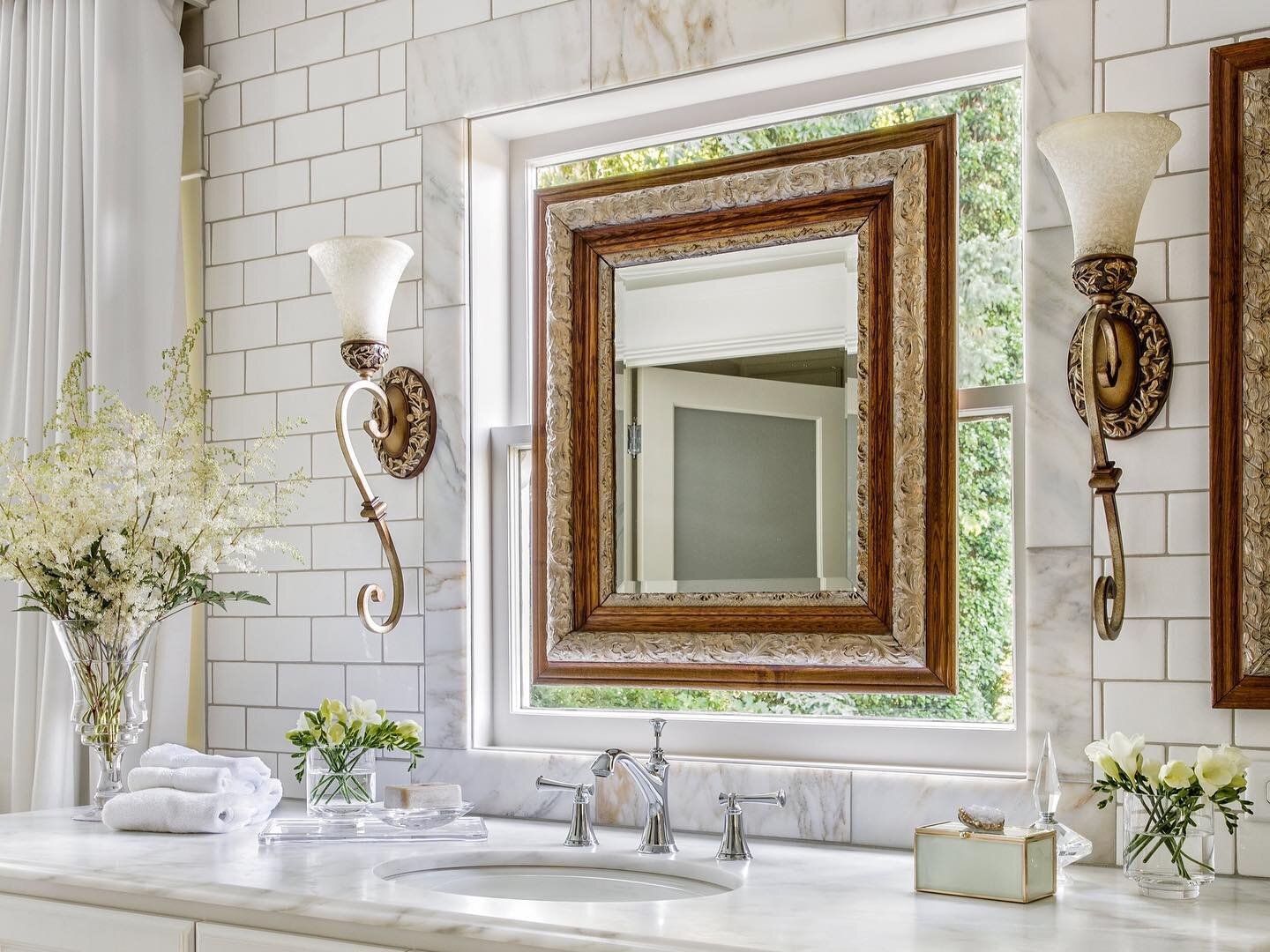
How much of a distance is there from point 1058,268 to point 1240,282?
250 millimetres

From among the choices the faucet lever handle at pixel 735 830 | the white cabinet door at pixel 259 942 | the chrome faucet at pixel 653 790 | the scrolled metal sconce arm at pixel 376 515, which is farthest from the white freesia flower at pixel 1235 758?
the scrolled metal sconce arm at pixel 376 515

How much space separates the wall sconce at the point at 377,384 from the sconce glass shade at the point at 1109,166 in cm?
110

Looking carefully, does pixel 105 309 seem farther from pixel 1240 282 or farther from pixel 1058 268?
pixel 1240 282

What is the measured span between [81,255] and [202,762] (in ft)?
3.53

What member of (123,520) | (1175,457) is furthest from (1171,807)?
(123,520)

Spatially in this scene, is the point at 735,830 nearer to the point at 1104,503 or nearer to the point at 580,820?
the point at 580,820

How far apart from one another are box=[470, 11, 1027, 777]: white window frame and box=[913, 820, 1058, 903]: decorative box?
401mm

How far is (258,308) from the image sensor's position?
2750 mm

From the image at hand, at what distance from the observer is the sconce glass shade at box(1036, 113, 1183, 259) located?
1746 millimetres

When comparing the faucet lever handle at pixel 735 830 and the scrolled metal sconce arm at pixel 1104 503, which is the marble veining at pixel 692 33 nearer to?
the scrolled metal sconce arm at pixel 1104 503

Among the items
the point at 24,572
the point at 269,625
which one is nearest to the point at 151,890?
the point at 24,572

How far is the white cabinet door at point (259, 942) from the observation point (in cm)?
163

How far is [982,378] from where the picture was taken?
7.05 ft

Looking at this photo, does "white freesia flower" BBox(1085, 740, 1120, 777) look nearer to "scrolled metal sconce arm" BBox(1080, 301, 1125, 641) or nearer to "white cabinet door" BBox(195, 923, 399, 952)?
"scrolled metal sconce arm" BBox(1080, 301, 1125, 641)
